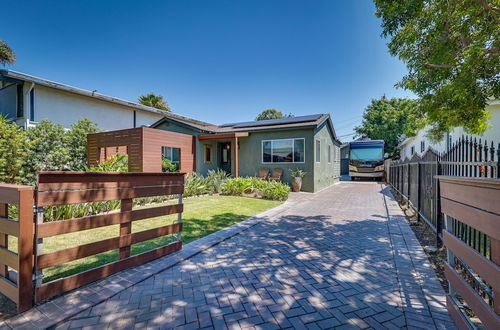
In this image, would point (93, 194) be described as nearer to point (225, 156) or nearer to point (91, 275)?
point (91, 275)

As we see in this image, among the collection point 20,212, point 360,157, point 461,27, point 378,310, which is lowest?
point 378,310

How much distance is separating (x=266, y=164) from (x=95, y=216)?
11.0 m

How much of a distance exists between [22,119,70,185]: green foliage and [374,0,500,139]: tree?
11830mm

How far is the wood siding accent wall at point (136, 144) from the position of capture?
403 inches

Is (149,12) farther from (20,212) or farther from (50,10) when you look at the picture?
(20,212)

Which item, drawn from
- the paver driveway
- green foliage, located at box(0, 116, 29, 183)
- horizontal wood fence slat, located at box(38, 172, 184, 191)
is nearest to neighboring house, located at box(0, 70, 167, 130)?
green foliage, located at box(0, 116, 29, 183)

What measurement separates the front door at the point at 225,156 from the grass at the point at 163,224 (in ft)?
22.8

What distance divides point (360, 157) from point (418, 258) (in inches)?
662

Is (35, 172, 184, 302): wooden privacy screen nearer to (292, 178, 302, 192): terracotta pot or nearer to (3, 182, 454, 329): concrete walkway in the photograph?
(3, 182, 454, 329): concrete walkway

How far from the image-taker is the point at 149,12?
9.55 meters

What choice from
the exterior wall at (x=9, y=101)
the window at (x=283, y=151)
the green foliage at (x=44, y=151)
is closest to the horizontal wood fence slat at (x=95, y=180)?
the green foliage at (x=44, y=151)

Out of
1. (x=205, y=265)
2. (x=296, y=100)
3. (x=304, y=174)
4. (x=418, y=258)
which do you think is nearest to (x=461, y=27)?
(x=418, y=258)

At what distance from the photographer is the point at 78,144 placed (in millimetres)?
11219

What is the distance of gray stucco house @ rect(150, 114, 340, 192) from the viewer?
40.8 feet
